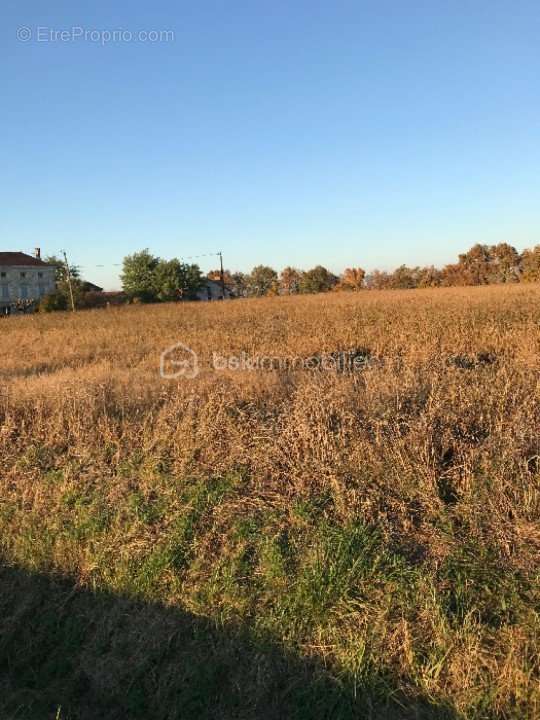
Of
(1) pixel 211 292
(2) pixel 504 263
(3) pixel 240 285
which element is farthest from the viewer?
(3) pixel 240 285

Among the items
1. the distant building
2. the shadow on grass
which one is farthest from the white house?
the shadow on grass

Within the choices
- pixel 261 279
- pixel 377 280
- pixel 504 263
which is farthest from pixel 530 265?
pixel 261 279

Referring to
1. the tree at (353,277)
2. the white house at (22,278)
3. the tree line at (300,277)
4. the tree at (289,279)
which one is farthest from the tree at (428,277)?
the white house at (22,278)

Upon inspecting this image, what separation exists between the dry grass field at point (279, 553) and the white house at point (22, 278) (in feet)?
215

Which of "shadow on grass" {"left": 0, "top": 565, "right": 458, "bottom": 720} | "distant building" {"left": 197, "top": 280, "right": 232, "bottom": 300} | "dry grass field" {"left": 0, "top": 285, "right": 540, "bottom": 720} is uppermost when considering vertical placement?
"distant building" {"left": 197, "top": 280, "right": 232, "bottom": 300}

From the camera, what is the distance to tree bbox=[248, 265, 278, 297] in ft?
305

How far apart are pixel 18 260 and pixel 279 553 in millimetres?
73760

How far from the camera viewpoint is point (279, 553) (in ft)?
10.9

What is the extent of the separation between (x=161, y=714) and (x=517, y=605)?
2076mm

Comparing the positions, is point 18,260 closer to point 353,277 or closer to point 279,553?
point 353,277

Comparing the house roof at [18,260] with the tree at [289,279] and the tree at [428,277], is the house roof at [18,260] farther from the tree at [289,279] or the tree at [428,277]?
the tree at [428,277]

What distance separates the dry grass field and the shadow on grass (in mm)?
11

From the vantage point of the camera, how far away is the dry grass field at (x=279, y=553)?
262 cm

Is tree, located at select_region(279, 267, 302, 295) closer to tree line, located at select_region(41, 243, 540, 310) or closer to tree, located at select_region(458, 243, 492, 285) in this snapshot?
tree line, located at select_region(41, 243, 540, 310)
